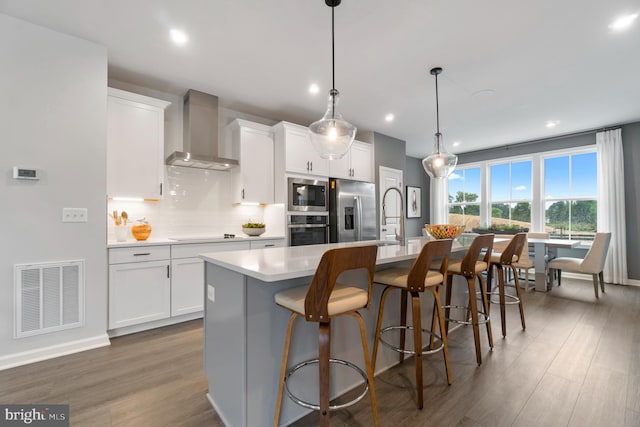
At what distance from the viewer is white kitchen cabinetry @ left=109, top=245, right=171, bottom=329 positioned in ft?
8.56

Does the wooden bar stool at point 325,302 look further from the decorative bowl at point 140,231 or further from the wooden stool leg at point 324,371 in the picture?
the decorative bowl at point 140,231

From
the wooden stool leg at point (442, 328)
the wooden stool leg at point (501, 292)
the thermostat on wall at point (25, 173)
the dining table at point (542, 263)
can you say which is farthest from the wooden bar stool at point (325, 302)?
the dining table at point (542, 263)

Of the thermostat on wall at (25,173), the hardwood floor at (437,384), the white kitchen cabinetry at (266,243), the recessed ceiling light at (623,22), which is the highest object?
the recessed ceiling light at (623,22)

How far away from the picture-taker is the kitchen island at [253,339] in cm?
135

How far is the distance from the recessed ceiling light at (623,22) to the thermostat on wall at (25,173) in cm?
474

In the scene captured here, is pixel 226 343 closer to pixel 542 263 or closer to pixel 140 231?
pixel 140 231

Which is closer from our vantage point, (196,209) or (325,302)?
(325,302)

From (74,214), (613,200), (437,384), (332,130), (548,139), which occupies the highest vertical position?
(548,139)

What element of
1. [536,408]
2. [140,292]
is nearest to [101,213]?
[140,292]

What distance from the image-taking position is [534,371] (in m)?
2.02

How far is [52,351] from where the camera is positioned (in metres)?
2.27

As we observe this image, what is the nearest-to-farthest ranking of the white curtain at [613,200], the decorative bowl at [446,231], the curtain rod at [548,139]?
the decorative bowl at [446,231] < the white curtain at [613,200] < the curtain rod at [548,139]

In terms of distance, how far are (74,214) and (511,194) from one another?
7189mm

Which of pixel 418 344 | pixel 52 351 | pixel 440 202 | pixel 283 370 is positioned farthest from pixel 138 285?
pixel 440 202
